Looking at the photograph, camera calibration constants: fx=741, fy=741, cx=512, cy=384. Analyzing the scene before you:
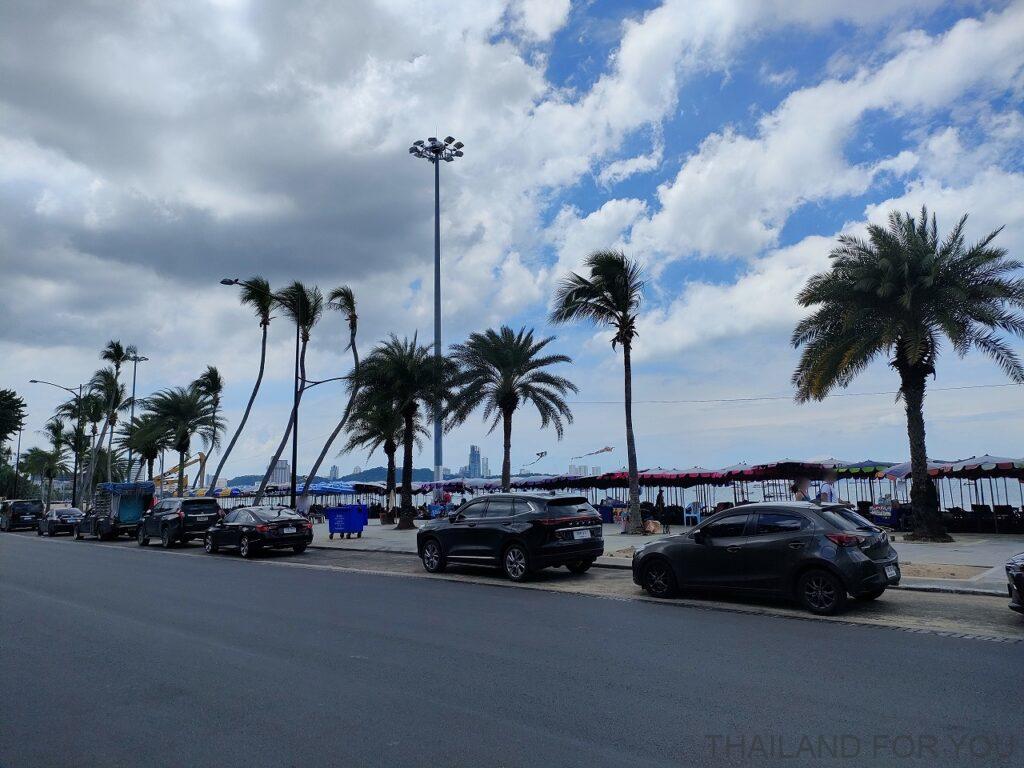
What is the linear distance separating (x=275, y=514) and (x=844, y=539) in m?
17.2

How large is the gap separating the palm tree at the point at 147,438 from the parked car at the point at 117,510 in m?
20.2

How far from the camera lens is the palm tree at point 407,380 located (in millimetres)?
35094

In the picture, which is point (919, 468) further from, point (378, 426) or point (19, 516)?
point (19, 516)

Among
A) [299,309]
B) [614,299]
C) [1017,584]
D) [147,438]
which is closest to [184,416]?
[147,438]

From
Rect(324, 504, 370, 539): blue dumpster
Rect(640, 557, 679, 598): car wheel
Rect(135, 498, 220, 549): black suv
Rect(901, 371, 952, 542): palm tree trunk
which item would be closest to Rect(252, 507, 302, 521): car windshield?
Rect(324, 504, 370, 539): blue dumpster

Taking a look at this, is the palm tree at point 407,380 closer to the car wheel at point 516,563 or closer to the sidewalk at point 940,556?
the sidewalk at point 940,556

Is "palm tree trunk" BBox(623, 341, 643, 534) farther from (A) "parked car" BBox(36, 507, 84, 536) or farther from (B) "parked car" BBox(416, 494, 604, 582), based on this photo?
(A) "parked car" BBox(36, 507, 84, 536)

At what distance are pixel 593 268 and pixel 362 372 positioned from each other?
1359 centimetres

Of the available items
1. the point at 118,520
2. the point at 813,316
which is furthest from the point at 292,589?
the point at 118,520

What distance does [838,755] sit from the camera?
4.81 m

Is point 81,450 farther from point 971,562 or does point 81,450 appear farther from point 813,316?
point 971,562

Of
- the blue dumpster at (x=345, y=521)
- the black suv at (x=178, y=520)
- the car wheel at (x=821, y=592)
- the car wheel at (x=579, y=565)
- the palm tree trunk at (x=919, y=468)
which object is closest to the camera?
the car wheel at (x=821, y=592)

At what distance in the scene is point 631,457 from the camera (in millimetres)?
27031

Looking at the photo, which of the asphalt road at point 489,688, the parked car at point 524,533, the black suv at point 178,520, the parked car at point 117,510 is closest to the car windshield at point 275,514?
the black suv at point 178,520
